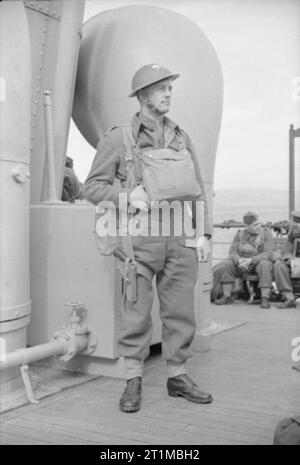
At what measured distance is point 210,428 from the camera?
282cm

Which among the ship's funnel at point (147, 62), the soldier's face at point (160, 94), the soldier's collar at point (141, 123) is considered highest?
the ship's funnel at point (147, 62)

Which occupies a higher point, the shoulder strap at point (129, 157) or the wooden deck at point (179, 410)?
the shoulder strap at point (129, 157)

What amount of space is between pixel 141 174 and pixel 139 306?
0.65 m

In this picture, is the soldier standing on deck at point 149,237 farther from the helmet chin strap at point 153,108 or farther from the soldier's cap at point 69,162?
the soldier's cap at point 69,162

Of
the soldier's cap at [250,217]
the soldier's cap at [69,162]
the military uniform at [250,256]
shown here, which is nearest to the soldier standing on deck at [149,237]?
the soldier's cap at [69,162]

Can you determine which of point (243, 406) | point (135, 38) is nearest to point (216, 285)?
point (135, 38)

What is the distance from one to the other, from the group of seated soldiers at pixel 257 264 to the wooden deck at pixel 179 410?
105 inches

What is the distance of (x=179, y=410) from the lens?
3.10 metres

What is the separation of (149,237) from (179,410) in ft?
2.81

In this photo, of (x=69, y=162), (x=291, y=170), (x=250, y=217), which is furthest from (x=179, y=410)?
(x=291, y=170)

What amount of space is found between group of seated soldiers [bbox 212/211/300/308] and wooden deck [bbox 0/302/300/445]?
267 cm

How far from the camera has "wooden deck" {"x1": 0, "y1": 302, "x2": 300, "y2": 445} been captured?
107 inches

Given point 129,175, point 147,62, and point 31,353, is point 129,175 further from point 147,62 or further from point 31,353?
point 147,62

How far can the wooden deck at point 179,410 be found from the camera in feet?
8.91
